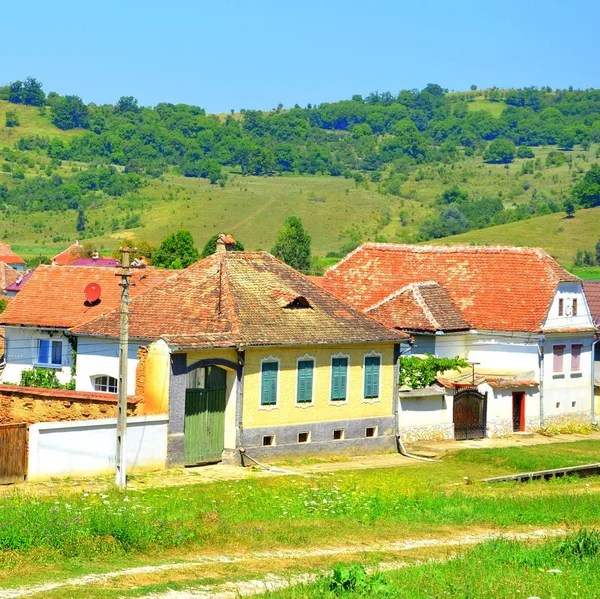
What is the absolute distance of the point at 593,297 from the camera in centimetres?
6050

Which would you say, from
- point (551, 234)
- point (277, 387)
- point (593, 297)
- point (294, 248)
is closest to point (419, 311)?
point (277, 387)

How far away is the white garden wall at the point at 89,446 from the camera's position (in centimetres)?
3241

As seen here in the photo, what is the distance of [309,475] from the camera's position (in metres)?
36.5

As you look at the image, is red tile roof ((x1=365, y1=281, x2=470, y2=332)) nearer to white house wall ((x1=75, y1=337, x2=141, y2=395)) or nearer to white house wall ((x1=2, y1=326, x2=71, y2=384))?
white house wall ((x1=75, y1=337, x2=141, y2=395))

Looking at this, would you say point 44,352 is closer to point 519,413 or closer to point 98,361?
point 98,361

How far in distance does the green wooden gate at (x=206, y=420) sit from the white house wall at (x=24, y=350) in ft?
52.4

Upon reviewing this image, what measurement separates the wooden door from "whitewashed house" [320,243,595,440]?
4cm

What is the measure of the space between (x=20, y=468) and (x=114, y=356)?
444 inches

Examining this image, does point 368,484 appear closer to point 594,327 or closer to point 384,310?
point 384,310

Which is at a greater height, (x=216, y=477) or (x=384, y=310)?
(x=384, y=310)

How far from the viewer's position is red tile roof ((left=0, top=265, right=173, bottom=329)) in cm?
5327

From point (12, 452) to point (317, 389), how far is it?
39.2 ft

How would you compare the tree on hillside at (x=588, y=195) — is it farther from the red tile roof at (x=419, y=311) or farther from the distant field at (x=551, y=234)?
the red tile roof at (x=419, y=311)

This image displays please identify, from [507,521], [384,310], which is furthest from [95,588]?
[384,310]
